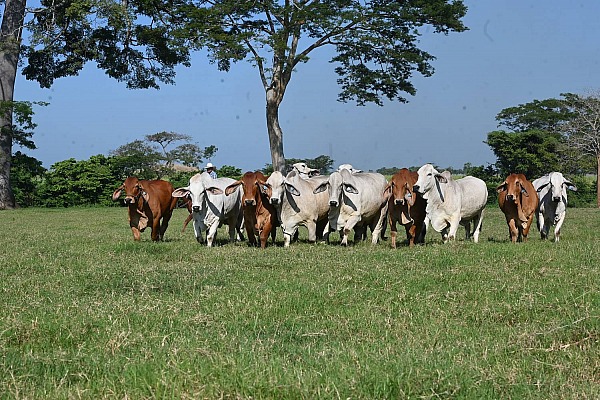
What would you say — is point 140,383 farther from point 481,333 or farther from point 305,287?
point 305,287

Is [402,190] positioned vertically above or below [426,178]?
below

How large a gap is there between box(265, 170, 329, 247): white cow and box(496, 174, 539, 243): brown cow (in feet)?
11.3

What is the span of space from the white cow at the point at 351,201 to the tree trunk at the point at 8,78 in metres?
23.0

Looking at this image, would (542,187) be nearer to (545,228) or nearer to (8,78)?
(545,228)

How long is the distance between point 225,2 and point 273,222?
1609cm

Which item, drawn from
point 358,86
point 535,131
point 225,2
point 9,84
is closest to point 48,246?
point 225,2

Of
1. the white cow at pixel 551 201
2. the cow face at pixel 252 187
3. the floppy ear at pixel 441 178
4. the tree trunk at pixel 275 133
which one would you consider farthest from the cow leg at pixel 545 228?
the tree trunk at pixel 275 133

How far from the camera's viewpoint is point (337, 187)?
13.6 meters

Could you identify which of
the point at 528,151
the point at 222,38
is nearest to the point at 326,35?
the point at 222,38

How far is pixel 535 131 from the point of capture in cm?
4506

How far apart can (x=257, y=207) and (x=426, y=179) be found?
Result: 3.05m

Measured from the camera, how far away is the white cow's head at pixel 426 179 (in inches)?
519

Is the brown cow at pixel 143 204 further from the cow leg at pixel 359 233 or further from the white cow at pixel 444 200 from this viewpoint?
the white cow at pixel 444 200

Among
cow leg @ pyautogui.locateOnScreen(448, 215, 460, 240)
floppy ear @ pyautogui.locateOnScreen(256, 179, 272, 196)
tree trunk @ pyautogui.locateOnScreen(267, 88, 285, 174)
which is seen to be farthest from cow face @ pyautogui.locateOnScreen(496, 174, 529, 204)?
tree trunk @ pyautogui.locateOnScreen(267, 88, 285, 174)
